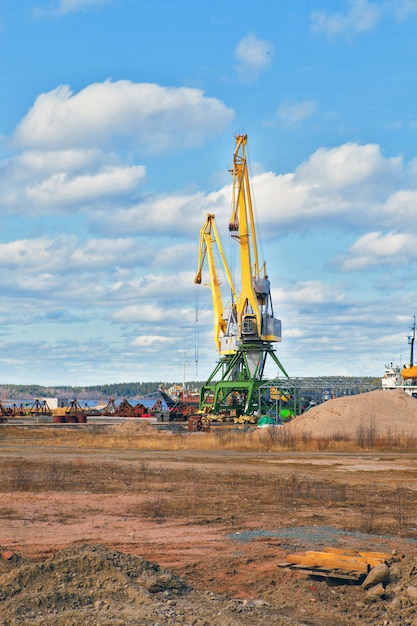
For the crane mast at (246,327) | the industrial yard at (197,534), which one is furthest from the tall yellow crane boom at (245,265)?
the industrial yard at (197,534)

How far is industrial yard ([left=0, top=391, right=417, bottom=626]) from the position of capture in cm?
1219

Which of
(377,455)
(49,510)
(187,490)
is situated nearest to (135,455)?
(377,455)

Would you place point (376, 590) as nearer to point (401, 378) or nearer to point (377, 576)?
point (377, 576)

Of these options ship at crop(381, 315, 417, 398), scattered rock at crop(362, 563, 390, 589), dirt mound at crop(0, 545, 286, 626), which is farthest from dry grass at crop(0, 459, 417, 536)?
ship at crop(381, 315, 417, 398)

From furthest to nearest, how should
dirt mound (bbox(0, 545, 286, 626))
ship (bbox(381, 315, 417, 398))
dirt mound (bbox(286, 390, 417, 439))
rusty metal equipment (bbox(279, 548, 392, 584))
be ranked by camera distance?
ship (bbox(381, 315, 417, 398)) < dirt mound (bbox(286, 390, 417, 439)) < rusty metal equipment (bbox(279, 548, 392, 584)) < dirt mound (bbox(0, 545, 286, 626))

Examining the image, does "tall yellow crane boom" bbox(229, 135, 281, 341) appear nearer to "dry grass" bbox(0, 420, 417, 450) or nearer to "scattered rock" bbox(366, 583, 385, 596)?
"dry grass" bbox(0, 420, 417, 450)

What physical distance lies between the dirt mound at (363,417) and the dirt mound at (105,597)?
41.2m

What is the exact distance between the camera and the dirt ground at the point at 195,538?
1211 centimetres

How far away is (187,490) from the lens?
26.5 m

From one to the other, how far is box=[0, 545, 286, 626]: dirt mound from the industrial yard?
26 millimetres

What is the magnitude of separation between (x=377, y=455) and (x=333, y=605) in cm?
3183

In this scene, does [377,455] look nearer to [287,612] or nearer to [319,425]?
[319,425]

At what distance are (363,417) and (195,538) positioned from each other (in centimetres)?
3816

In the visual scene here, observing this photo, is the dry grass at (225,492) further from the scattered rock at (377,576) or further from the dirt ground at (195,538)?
the scattered rock at (377,576)
